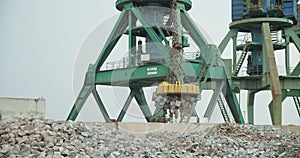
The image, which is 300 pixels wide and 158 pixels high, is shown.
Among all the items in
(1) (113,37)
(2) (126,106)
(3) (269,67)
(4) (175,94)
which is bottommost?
(2) (126,106)

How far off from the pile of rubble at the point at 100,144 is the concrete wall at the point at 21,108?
61.4 inches

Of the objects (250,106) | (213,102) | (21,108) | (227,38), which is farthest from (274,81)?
(21,108)

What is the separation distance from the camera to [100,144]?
13.8 metres

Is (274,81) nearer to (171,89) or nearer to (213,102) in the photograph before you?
(213,102)

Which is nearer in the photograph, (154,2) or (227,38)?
(154,2)

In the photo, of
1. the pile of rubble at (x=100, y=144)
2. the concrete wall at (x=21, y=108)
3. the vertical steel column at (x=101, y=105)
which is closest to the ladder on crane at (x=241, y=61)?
the vertical steel column at (x=101, y=105)

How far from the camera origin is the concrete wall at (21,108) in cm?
1612

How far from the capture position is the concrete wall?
52.9ft

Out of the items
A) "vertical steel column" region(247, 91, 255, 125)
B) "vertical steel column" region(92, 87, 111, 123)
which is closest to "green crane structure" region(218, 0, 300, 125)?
"vertical steel column" region(247, 91, 255, 125)

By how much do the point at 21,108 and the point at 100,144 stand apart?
13.3 feet

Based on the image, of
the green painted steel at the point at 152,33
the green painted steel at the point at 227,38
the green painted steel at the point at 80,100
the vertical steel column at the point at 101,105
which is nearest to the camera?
the green painted steel at the point at 152,33

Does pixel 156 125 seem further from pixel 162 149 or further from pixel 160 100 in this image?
pixel 160 100

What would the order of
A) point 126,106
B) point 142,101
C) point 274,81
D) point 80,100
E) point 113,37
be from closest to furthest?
point 274,81
point 113,37
point 80,100
point 142,101
point 126,106

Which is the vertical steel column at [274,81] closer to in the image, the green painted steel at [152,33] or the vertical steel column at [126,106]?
the green painted steel at [152,33]
